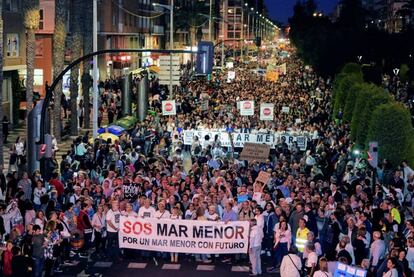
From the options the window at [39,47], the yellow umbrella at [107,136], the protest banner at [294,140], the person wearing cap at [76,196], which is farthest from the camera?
the window at [39,47]

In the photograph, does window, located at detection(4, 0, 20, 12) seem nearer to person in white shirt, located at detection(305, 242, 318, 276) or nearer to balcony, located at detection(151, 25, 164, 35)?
person in white shirt, located at detection(305, 242, 318, 276)

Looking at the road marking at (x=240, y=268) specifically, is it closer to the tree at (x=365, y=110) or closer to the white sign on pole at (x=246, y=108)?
the tree at (x=365, y=110)

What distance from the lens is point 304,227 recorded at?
18.0 metres

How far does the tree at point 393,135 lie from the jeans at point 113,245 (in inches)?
520

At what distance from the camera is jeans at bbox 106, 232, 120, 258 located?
1975cm

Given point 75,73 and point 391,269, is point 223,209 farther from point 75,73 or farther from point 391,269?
point 75,73

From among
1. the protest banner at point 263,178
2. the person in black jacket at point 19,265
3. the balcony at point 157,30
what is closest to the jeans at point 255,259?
the protest banner at point 263,178

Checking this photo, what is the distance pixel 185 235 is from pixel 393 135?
13.6 m

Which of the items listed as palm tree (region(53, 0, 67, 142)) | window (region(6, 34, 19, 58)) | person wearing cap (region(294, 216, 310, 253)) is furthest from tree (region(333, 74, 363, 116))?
person wearing cap (region(294, 216, 310, 253))

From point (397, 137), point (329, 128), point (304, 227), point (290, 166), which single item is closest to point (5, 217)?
point (304, 227)

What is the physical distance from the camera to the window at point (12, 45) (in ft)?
148

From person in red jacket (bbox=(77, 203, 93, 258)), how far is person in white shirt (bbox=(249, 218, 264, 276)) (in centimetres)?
354

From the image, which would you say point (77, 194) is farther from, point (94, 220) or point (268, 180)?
point (268, 180)

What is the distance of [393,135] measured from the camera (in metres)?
30.8
